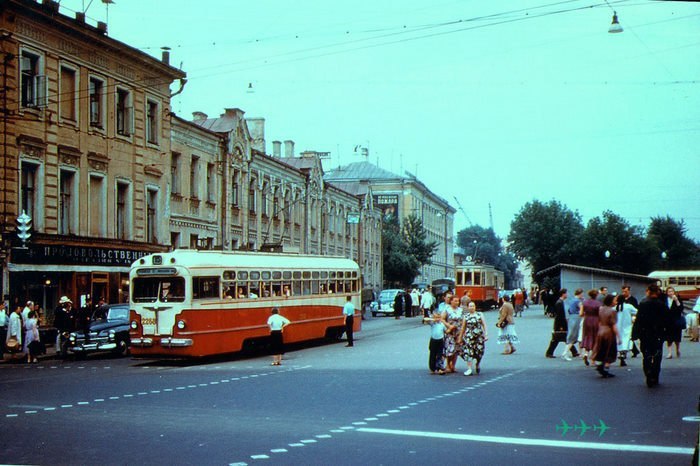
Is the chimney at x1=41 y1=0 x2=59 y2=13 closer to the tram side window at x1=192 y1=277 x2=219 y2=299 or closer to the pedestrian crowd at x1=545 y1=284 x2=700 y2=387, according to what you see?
the tram side window at x1=192 y1=277 x2=219 y2=299

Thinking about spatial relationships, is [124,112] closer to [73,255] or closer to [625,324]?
[73,255]

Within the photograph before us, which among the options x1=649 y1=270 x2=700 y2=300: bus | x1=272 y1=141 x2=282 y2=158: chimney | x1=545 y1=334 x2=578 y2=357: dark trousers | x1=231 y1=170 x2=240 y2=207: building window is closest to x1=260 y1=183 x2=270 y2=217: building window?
x1=231 y1=170 x2=240 y2=207: building window

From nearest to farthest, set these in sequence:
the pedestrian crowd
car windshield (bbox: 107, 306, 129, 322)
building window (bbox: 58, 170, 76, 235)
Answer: the pedestrian crowd → car windshield (bbox: 107, 306, 129, 322) → building window (bbox: 58, 170, 76, 235)

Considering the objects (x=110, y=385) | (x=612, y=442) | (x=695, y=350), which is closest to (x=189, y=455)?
(x=612, y=442)

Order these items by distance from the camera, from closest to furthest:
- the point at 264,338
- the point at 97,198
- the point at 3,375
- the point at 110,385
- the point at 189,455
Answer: the point at 189,455 → the point at 110,385 → the point at 3,375 → the point at 264,338 → the point at 97,198

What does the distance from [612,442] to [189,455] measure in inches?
196

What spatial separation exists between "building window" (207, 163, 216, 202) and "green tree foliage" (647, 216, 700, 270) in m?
83.0

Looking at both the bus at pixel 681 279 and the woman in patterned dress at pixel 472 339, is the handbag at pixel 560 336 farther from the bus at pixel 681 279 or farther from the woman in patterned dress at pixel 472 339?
the bus at pixel 681 279

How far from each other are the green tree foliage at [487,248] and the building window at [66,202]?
125 m

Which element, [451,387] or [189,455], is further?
[451,387]

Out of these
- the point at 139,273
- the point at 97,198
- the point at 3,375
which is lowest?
the point at 3,375

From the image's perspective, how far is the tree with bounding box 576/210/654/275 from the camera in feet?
272

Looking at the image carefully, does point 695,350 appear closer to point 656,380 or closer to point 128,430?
point 656,380

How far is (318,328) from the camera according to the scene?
34156mm
